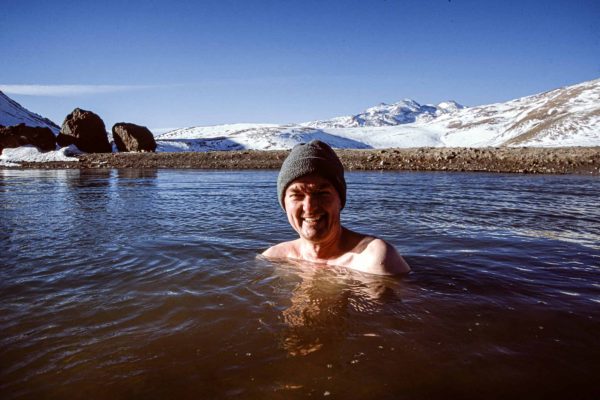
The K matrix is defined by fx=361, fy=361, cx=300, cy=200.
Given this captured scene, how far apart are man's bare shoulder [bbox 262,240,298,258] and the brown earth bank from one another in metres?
19.5

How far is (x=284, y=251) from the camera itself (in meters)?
4.43

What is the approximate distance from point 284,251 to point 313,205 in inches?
42.6

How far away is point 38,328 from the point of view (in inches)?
95.6

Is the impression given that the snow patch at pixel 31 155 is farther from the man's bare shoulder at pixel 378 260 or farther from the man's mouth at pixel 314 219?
the man's bare shoulder at pixel 378 260

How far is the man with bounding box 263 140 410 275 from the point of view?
140 inches

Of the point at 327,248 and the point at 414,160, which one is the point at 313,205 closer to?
the point at 327,248

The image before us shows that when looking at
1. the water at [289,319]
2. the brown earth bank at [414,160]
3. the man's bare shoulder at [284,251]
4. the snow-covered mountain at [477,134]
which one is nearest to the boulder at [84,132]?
the brown earth bank at [414,160]

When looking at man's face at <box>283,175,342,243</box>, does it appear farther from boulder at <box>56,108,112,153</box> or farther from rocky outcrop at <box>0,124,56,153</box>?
boulder at <box>56,108,112,153</box>

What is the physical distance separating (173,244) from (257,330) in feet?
10.2

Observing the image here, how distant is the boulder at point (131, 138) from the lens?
1586 inches

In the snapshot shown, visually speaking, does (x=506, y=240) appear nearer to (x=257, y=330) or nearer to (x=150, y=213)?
(x=257, y=330)

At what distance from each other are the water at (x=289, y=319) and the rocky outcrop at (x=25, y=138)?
125ft

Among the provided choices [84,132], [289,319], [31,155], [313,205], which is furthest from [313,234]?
[84,132]

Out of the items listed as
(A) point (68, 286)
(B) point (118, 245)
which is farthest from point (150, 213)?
(A) point (68, 286)
